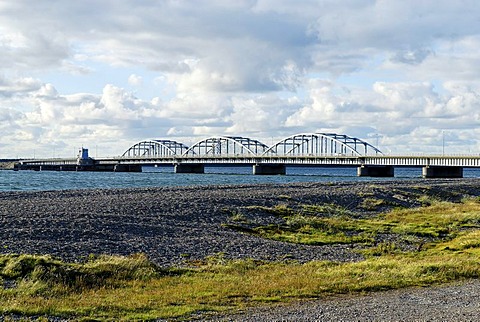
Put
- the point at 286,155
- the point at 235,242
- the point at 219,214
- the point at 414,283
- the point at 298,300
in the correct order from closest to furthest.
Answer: the point at 298,300
the point at 414,283
the point at 235,242
the point at 219,214
the point at 286,155

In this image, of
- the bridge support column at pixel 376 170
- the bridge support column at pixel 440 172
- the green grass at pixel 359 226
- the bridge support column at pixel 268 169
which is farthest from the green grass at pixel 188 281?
the bridge support column at pixel 268 169

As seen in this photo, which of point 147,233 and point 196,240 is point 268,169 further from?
point 196,240

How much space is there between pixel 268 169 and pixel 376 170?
32.8 metres

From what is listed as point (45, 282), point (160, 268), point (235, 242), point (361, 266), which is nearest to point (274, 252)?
point (235, 242)

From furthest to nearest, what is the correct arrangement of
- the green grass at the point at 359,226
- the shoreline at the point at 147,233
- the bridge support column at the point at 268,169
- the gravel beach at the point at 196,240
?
the bridge support column at the point at 268,169 → the green grass at the point at 359,226 → the shoreline at the point at 147,233 → the gravel beach at the point at 196,240

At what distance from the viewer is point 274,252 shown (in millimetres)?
28531

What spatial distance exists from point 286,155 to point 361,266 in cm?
14904

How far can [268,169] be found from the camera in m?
183

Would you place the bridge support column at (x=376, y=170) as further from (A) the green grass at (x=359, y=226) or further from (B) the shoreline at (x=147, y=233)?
(B) the shoreline at (x=147, y=233)

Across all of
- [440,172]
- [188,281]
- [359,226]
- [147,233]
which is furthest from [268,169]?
[188,281]

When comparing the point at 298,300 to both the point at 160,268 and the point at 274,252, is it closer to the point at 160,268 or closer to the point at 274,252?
the point at 160,268

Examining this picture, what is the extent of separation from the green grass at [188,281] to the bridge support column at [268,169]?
151232 millimetres

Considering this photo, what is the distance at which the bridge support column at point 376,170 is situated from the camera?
160000 millimetres

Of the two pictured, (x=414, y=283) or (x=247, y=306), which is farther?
(x=414, y=283)
